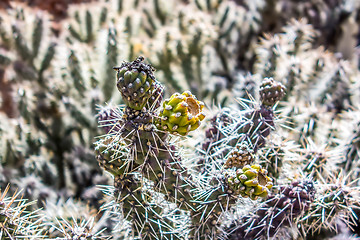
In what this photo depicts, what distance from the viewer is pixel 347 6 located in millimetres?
3367

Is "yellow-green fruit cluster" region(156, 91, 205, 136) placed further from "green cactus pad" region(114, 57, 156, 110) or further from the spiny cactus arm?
the spiny cactus arm

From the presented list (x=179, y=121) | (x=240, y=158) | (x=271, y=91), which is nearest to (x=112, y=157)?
(x=179, y=121)

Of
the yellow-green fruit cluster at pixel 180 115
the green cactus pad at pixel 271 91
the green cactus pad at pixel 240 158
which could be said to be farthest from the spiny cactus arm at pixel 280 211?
the yellow-green fruit cluster at pixel 180 115

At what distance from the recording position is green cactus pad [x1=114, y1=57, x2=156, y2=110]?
3.67 feet

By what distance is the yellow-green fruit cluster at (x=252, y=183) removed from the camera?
1.22 m

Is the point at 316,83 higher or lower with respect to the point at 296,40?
lower

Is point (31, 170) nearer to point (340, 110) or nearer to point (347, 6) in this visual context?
point (340, 110)

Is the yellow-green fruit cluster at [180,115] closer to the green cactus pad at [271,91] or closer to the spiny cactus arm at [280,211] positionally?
the green cactus pad at [271,91]

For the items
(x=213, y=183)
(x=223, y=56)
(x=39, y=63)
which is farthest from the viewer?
(x=223, y=56)

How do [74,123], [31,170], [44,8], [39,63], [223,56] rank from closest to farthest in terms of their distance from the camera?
1. [31,170]
2. [74,123]
3. [39,63]
4. [223,56]
5. [44,8]

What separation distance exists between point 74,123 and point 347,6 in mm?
2663

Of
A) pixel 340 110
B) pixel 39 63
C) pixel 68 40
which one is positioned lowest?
pixel 340 110

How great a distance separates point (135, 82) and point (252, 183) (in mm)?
509

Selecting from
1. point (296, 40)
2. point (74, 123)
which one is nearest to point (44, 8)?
point (74, 123)
